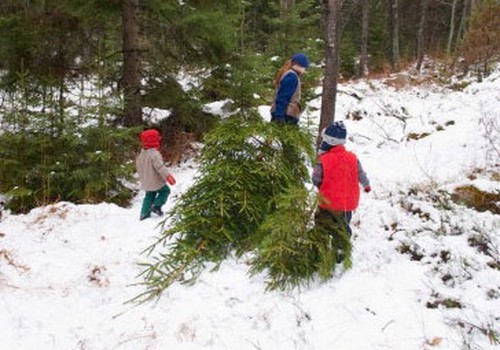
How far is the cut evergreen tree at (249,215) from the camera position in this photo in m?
4.56

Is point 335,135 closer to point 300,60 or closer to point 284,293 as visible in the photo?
point 300,60

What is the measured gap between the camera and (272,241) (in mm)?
4543

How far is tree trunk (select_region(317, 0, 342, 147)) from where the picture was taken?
7.52 metres

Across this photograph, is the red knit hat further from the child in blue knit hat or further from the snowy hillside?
the child in blue knit hat

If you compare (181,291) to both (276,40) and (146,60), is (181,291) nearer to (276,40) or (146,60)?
(146,60)

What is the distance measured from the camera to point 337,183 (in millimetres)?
4863

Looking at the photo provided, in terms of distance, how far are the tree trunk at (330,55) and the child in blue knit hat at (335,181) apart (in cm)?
322

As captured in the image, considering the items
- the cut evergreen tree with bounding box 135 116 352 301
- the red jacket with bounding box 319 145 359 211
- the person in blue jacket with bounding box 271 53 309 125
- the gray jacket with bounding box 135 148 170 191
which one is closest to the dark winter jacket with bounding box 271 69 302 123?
the person in blue jacket with bounding box 271 53 309 125

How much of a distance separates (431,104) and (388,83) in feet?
12.9

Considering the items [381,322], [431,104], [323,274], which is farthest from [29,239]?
[431,104]

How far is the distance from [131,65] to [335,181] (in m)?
6.87

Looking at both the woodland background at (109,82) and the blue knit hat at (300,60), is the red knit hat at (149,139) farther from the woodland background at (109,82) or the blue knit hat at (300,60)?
the blue knit hat at (300,60)

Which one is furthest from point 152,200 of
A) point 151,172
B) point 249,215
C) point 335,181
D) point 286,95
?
point 335,181

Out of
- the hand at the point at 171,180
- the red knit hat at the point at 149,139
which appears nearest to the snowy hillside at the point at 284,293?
the hand at the point at 171,180
